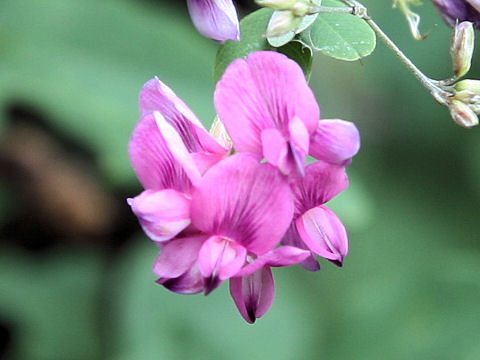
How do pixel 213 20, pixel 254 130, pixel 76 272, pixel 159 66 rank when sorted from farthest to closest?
pixel 76 272, pixel 159 66, pixel 213 20, pixel 254 130

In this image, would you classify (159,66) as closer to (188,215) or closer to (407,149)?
(407,149)

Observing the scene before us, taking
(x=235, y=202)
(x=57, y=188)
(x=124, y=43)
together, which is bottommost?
(x=57, y=188)

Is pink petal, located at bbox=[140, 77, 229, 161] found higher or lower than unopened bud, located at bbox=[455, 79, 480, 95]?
higher

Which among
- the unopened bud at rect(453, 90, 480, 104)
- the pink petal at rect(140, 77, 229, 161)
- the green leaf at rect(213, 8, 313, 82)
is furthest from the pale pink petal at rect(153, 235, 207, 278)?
the unopened bud at rect(453, 90, 480, 104)

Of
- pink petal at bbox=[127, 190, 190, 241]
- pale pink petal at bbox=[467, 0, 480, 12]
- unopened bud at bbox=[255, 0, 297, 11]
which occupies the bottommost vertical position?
pale pink petal at bbox=[467, 0, 480, 12]

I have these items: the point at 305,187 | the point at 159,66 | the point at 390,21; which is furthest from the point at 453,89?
the point at 390,21

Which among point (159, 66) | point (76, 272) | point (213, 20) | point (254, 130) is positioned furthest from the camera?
point (76, 272)

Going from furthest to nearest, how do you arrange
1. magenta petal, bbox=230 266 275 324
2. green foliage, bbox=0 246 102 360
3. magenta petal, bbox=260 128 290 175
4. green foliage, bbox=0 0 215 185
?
green foliage, bbox=0 246 102 360 → green foliage, bbox=0 0 215 185 → magenta petal, bbox=230 266 275 324 → magenta petal, bbox=260 128 290 175

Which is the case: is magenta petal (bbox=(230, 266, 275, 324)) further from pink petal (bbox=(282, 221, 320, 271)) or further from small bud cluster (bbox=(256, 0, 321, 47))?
small bud cluster (bbox=(256, 0, 321, 47))

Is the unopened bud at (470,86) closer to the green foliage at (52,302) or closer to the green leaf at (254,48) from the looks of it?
the green leaf at (254,48)
